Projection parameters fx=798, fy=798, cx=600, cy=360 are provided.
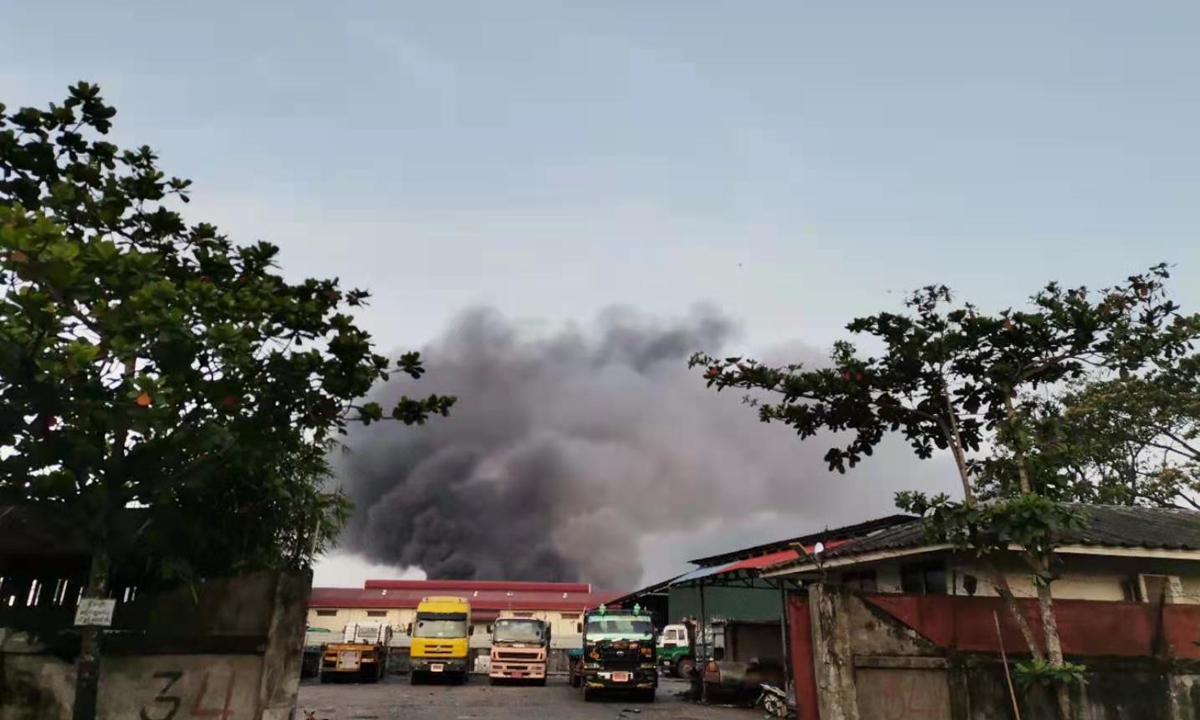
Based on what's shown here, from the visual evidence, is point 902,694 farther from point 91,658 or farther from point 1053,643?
point 91,658

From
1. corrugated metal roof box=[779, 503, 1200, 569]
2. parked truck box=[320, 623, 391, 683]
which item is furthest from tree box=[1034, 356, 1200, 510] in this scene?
parked truck box=[320, 623, 391, 683]

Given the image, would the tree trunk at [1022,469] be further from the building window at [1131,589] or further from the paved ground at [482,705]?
the paved ground at [482,705]

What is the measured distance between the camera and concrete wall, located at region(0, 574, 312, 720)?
10070mm

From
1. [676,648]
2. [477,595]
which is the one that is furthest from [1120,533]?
[477,595]

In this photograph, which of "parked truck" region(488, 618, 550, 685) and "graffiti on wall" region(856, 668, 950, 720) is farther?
"parked truck" region(488, 618, 550, 685)

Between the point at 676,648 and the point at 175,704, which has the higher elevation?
the point at 676,648

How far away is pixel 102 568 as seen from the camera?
986 centimetres

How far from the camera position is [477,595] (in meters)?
57.3

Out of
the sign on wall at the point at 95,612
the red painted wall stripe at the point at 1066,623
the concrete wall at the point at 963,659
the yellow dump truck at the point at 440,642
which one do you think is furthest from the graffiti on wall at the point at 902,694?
the yellow dump truck at the point at 440,642

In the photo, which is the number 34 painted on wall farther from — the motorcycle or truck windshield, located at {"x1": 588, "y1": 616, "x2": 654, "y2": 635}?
truck windshield, located at {"x1": 588, "y1": 616, "x2": 654, "y2": 635}

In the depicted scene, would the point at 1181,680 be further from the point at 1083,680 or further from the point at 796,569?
the point at 796,569

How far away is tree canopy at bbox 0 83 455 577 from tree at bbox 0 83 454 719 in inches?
0.8

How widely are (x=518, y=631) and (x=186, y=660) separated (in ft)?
57.3

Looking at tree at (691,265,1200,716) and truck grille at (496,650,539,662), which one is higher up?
tree at (691,265,1200,716)
